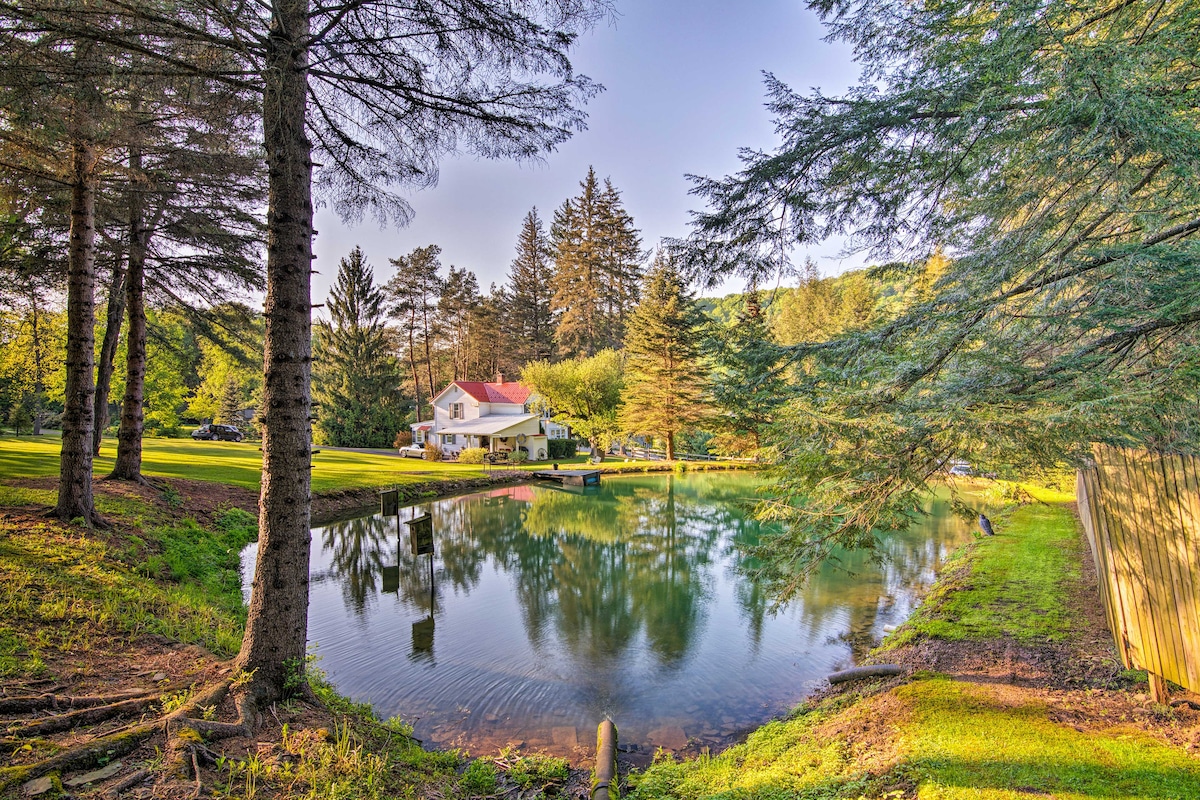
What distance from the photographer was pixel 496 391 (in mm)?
37156

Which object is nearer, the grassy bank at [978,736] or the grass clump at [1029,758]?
the grass clump at [1029,758]

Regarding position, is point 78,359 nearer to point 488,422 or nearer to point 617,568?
point 617,568

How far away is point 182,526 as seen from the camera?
9.26 metres

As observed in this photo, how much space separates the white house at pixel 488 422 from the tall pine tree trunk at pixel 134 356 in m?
21.0

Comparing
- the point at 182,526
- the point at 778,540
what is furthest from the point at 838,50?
the point at 182,526

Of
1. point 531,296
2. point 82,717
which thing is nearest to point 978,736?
point 82,717

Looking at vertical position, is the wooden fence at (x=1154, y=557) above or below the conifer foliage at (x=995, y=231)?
below

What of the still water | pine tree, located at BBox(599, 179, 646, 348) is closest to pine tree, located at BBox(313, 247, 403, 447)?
pine tree, located at BBox(599, 179, 646, 348)

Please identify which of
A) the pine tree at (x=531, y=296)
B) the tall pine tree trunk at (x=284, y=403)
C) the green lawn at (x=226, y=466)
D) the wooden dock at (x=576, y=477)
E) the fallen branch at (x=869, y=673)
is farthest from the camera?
the pine tree at (x=531, y=296)

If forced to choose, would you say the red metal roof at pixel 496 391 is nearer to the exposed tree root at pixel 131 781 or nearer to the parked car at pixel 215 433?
the parked car at pixel 215 433

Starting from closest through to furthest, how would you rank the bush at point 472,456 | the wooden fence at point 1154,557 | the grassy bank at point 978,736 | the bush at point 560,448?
1. the grassy bank at point 978,736
2. the wooden fence at point 1154,557
3. the bush at point 472,456
4. the bush at point 560,448

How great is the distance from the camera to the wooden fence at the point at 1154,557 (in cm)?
342

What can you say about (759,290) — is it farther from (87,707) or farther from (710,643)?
(87,707)

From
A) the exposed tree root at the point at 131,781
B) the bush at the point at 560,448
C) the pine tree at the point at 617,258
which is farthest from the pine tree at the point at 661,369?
the exposed tree root at the point at 131,781
